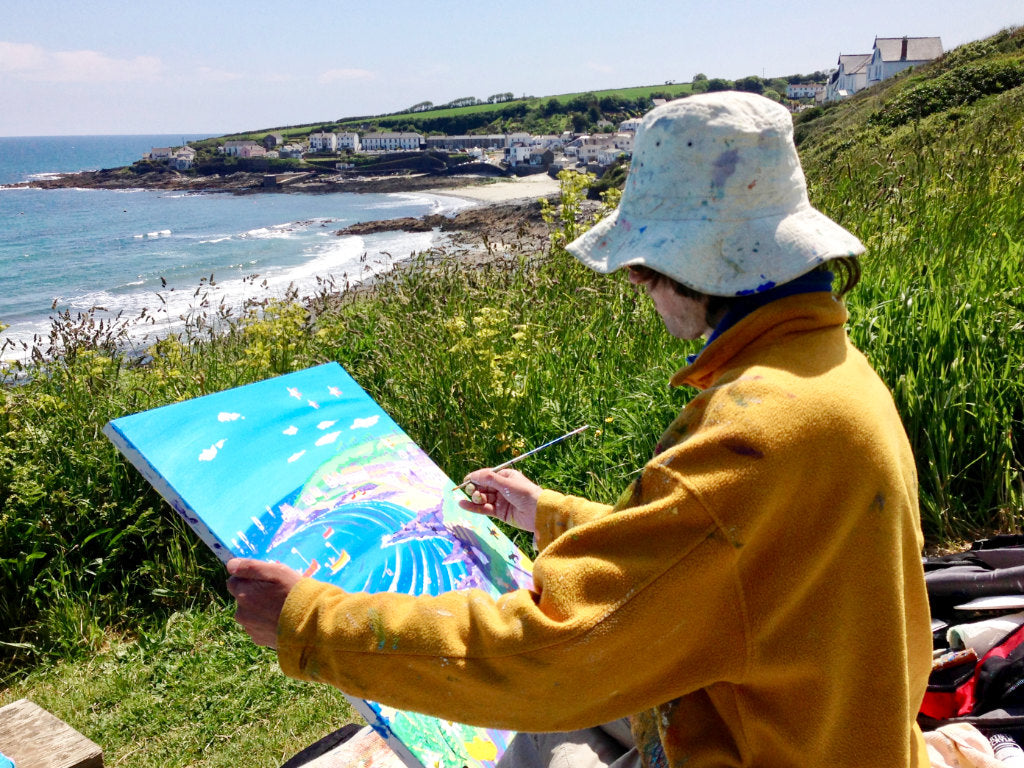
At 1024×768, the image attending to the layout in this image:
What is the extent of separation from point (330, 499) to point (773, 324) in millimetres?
1497

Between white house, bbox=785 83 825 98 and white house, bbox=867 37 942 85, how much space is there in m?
41.1

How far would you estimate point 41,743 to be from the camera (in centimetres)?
243

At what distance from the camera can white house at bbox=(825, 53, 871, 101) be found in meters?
79.2

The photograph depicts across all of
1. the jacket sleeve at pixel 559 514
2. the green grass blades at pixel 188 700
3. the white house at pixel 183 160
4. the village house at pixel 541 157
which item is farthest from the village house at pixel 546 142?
the jacket sleeve at pixel 559 514

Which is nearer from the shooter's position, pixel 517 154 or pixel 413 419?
pixel 413 419

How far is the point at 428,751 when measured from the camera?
76.1 inches

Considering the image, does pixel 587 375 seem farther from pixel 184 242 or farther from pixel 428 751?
pixel 184 242

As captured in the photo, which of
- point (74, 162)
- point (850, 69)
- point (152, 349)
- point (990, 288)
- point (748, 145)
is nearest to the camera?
point (748, 145)

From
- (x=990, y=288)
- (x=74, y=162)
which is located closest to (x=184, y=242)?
(x=990, y=288)

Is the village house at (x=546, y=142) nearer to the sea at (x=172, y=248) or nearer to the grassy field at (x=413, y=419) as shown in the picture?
the sea at (x=172, y=248)

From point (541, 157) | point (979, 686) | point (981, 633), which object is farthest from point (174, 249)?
point (541, 157)

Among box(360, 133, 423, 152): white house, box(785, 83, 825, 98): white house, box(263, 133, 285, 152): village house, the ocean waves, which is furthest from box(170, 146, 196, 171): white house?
box(785, 83, 825, 98): white house

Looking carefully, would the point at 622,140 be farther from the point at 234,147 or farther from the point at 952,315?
the point at 952,315

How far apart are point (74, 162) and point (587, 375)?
491 feet
